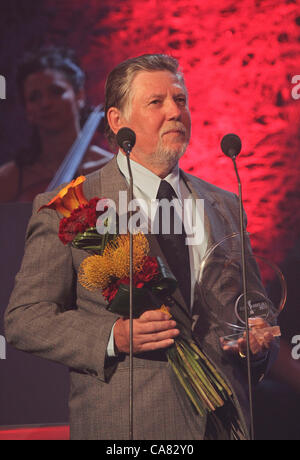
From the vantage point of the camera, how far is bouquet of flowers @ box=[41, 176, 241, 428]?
1.20 meters

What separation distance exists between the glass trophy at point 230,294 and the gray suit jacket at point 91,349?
0.05 feet

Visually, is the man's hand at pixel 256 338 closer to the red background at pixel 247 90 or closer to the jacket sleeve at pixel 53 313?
the jacket sleeve at pixel 53 313

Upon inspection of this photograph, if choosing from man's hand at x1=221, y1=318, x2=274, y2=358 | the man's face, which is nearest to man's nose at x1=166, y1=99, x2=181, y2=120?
the man's face

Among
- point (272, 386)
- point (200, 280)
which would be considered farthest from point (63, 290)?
point (272, 386)

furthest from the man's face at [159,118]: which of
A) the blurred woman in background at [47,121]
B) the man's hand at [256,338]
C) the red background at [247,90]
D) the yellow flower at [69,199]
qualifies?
the red background at [247,90]

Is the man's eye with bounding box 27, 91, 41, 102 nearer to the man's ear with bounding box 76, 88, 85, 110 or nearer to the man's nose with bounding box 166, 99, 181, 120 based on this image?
the man's ear with bounding box 76, 88, 85, 110

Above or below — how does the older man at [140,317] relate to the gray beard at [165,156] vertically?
below

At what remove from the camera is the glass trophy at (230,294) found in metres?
1.41

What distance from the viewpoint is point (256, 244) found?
3.19 m

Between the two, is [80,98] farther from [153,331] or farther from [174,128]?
[153,331]

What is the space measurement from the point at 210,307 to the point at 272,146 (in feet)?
6.86

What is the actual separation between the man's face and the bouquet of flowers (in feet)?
1.65

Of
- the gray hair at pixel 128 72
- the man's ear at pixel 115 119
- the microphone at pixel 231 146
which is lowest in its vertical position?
the microphone at pixel 231 146

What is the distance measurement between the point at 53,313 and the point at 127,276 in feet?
1.07
